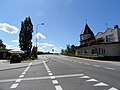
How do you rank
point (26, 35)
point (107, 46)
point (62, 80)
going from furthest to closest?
1. point (26, 35)
2. point (107, 46)
3. point (62, 80)

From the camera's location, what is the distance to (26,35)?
67.9 metres

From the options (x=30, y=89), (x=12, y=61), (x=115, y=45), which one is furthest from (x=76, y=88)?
(x=115, y=45)

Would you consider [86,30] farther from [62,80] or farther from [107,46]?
[62,80]

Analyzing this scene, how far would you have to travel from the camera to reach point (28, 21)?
69562 mm

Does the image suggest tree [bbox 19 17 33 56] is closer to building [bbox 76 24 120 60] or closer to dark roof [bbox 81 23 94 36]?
building [bbox 76 24 120 60]

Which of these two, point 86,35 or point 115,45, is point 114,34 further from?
point 86,35

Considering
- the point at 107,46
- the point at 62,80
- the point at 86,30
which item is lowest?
the point at 62,80

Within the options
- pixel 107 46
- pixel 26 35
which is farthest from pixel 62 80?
pixel 26 35

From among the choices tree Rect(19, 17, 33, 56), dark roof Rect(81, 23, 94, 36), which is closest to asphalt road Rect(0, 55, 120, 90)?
tree Rect(19, 17, 33, 56)

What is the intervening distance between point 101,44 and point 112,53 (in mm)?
3558

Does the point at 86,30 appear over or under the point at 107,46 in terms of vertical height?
over

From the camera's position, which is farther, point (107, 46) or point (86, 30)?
point (86, 30)

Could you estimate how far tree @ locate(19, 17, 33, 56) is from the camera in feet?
222

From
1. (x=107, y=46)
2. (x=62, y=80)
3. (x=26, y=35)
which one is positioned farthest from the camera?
(x=26, y=35)
